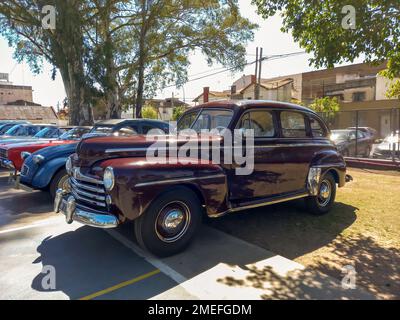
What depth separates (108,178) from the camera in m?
3.54

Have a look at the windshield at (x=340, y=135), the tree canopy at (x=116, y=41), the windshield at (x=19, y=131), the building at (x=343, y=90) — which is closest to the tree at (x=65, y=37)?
the tree canopy at (x=116, y=41)

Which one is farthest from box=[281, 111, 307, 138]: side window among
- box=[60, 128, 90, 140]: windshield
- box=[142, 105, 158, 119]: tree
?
box=[142, 105, 158, 119]: tree

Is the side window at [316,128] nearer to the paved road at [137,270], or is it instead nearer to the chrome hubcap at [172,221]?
the paved road at [137,270]

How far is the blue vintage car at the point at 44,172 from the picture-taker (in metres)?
6.07

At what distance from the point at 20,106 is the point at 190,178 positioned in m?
48.7

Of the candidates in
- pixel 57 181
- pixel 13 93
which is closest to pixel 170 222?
pixel 57 181

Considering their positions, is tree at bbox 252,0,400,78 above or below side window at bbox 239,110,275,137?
above

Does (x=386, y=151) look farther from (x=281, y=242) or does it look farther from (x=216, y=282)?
(x=216, y=282)

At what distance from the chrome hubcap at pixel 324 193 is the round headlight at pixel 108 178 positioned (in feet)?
12.8

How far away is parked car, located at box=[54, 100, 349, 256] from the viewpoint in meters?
3.60

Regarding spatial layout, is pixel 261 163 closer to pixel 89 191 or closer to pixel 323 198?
pixel 323 198

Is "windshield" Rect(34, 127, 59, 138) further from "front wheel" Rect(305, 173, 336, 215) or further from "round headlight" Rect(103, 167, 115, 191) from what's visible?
"front wheel" Rect(305, 173, 336, 215)

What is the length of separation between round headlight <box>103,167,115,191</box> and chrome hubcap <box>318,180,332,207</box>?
12.8 feet

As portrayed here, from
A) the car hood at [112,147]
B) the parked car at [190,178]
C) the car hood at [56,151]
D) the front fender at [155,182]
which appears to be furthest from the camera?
the car hood at [56,151]
